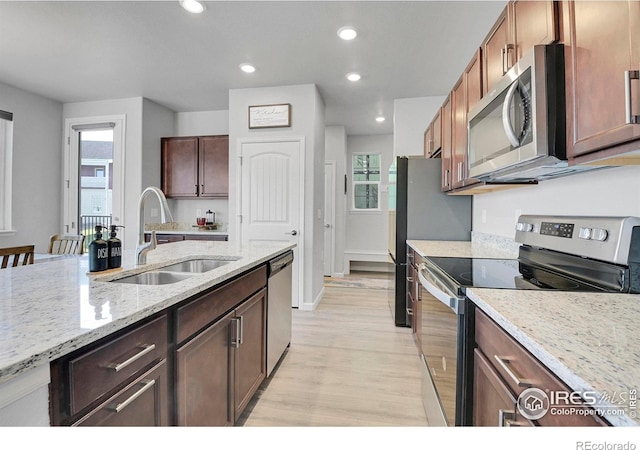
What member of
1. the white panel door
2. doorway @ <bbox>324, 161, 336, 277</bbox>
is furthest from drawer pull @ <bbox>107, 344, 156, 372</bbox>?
doorway @ <bbox>324, 161, 336, 277</bbox>

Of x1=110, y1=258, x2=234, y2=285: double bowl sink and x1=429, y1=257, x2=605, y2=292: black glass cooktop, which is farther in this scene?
x1=110, y1=258, x2=234, y2=285: double bowl sink

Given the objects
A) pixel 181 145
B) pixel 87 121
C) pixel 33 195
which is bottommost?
pixel 33 195

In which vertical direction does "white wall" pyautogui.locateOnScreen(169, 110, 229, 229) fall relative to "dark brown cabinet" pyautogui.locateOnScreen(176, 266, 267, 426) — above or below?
above

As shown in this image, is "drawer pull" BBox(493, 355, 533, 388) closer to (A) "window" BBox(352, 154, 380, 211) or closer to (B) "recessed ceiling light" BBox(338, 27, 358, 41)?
(B) "recessed ceiling light" BBox(338, 27, 358, 41)

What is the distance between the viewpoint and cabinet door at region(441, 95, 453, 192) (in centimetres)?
269

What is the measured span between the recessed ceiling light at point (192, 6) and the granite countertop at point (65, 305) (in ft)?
6.19

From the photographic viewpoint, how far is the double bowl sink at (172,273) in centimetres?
149

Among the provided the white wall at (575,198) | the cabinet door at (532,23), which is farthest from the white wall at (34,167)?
the white wall at (575,198)

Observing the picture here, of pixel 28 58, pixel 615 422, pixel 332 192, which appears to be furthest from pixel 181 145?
pixel 615 422

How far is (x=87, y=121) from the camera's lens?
4.33 meters

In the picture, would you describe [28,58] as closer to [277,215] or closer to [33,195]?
[33,195]

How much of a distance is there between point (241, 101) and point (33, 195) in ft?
9.74

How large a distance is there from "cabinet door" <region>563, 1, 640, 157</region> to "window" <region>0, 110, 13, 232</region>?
17.3 feet

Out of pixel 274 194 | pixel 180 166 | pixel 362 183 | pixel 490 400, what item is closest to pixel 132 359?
pixel 490 400
